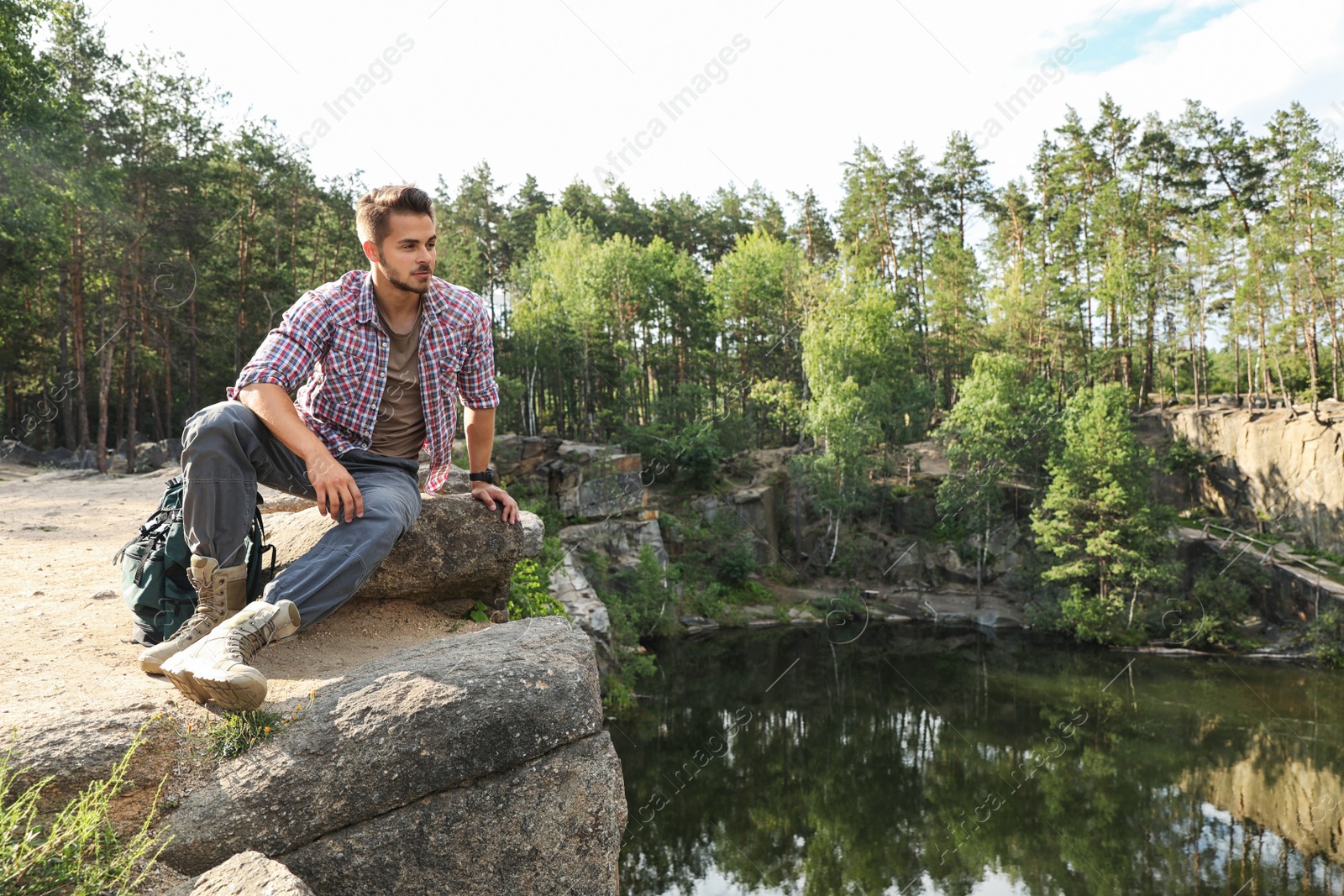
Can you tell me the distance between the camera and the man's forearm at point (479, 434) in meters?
3.65

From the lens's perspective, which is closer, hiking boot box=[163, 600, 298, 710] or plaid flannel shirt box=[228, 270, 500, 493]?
hiking boot box=[163, 600, 298, 710]

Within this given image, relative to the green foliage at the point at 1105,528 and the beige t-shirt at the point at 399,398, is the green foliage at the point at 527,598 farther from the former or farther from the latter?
the green foliage at the point at 1105,528

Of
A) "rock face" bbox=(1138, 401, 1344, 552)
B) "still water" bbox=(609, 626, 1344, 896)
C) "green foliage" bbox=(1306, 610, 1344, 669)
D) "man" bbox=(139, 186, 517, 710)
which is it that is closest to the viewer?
"man" bbox=(139, 186, 517, 710)

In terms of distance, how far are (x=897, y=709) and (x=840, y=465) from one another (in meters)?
11.4

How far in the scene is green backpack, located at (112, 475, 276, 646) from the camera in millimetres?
2986

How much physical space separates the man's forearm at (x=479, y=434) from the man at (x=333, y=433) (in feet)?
0.04

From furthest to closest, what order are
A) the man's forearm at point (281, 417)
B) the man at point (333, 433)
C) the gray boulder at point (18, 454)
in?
the gray boulder at point (18, 454) → the man's forearm at point (281, 417) → the man at point (333, 433)

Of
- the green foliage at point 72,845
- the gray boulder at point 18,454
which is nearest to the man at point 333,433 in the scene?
the green foliage at point 72,845

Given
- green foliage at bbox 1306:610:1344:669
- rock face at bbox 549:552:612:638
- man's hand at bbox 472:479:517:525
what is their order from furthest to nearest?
green foliage at bbox 1306:610:1344:669 < rock face at bbox 549:552:612:638 < man's hand at bbox 472:479:517:525

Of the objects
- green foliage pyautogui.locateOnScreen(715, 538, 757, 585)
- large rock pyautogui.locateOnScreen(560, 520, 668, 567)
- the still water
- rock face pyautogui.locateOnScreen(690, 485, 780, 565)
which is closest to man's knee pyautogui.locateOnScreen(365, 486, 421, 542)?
the still water

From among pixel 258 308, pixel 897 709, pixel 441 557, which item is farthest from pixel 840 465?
pixel 441 557

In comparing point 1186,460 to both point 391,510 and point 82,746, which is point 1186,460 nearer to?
point 391,510

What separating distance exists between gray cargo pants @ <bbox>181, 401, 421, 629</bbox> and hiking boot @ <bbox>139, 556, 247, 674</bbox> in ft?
0.12

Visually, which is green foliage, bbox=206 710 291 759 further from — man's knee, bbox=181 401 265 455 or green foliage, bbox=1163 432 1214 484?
green foliage, bbox=1163 432 1214 484
